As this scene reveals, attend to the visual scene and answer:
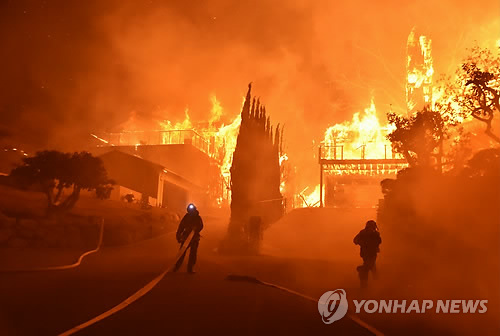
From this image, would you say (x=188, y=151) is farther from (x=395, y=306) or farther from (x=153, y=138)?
(x=395, y=306)

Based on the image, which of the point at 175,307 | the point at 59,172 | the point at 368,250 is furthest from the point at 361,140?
the point at 175,307

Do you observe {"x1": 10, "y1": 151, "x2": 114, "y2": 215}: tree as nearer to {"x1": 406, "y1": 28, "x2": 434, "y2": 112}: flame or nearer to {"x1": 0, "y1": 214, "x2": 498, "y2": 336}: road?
{"x1": 0, "y1": 214, "x2": 498, "y2": 336}: road

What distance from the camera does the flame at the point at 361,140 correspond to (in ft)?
141

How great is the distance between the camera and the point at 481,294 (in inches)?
459

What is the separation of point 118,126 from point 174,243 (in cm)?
4712

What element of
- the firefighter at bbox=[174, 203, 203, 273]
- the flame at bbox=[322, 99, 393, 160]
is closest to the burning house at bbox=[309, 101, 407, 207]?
the flame at bbox=[322, 99, 393, 160]

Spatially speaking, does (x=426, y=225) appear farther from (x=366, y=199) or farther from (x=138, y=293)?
(x=366, y=199)

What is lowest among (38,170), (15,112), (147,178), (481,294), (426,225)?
(481,294)

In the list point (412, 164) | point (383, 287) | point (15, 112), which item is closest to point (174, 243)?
point (412, 164)

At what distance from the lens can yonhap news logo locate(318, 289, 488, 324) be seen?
8.65m

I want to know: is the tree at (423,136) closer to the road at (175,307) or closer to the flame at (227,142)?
the road at (175,307)

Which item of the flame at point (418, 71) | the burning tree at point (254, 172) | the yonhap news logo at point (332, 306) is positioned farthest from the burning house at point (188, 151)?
the yonhap news logo at point (332, 306)

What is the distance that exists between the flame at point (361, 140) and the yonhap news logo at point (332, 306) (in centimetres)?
3044

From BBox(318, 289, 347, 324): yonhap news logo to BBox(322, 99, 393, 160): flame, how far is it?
99.9 ft
